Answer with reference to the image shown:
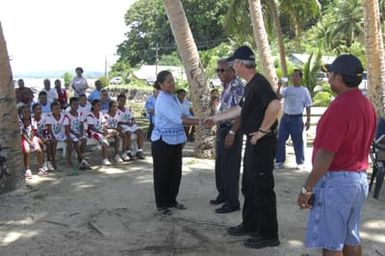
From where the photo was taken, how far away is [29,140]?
336 inches

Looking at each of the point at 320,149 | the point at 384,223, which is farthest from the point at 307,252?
the point at 320,149

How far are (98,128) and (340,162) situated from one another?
6.65 meters

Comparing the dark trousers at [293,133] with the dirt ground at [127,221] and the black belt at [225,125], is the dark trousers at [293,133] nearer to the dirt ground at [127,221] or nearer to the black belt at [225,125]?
the dirt ground at [127,221]

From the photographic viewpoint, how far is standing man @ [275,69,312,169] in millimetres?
9219

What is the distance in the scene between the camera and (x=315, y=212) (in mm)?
3699

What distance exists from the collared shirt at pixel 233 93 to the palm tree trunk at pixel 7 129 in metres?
3.11

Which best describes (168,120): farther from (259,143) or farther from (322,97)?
(322,97)

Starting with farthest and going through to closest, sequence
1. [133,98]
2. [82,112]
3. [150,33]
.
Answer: [150,33] → [133,98] → [82,112]

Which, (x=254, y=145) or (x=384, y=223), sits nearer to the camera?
(x=254, y=145)

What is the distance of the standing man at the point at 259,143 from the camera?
5.00 metres

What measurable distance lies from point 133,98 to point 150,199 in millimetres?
31774

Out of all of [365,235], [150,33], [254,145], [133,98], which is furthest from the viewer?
[150,33]

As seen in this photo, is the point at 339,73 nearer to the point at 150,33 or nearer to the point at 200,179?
the point at 200,179

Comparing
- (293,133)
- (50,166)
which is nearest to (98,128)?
(50,166)
